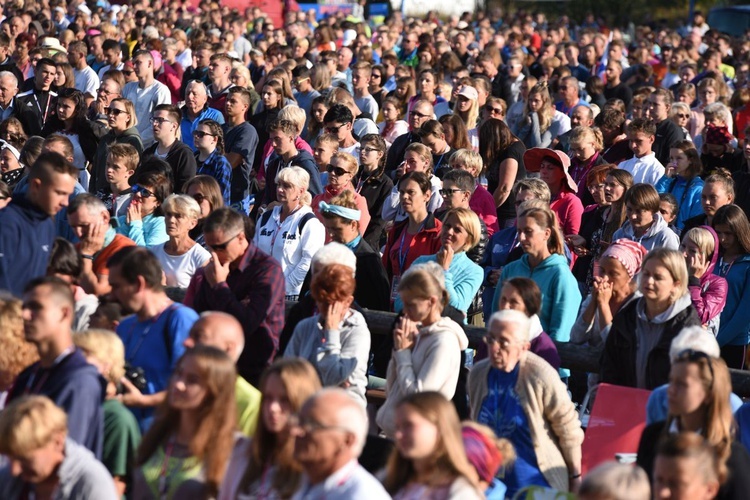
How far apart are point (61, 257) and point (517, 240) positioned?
3.27 meters

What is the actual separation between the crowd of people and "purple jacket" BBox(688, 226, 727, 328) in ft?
0.06

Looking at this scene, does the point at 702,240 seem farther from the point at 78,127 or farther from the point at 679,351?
the point at 78,127

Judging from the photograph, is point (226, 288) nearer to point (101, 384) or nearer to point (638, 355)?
point (101, 384)

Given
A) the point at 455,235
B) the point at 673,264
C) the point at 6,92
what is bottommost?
the point at 6,92

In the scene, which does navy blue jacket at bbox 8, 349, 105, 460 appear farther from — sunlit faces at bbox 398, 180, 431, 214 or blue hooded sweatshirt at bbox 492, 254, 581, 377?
sunlit faces at bbox 398, 180, 431, 214

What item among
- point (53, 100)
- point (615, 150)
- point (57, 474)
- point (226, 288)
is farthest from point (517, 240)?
point (53, 100)

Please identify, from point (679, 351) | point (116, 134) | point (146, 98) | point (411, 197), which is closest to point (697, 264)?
point (411, 197)

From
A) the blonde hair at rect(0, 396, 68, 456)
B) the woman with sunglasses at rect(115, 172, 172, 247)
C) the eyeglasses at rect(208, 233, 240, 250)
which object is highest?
the eyeglasses at rect(208, 233, 240, 250)

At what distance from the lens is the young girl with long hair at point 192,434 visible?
18.1 ft

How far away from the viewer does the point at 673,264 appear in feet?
23.5

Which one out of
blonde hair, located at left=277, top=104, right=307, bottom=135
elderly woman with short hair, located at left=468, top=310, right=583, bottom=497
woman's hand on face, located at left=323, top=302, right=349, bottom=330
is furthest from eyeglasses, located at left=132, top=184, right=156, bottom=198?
elderly woman with short hair, located at left=468, top=310, right=583, bottom=497

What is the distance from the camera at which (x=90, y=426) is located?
573 cm

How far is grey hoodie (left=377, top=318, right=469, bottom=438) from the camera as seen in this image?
22.8ft

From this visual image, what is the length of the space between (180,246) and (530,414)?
9.89 ft
